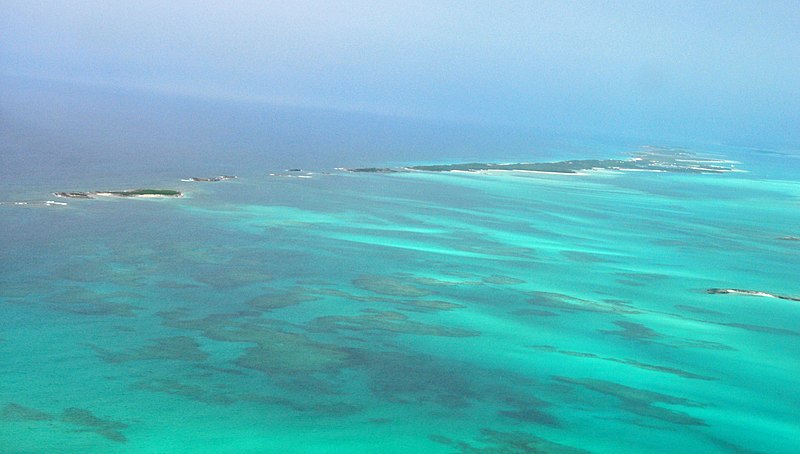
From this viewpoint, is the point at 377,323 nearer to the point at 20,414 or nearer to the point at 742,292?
the point at 20,414

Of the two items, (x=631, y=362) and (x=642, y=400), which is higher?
(x=631, y=362)

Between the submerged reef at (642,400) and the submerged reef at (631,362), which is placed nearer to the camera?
the submerged reef at (642,400)

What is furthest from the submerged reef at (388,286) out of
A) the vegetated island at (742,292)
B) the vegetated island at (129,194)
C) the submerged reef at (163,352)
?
the vegetated island at (129,194)

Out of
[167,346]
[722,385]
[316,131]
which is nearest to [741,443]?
[722,385]

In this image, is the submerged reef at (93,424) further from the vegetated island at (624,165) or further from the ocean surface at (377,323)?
the vegetated island at (624,165)

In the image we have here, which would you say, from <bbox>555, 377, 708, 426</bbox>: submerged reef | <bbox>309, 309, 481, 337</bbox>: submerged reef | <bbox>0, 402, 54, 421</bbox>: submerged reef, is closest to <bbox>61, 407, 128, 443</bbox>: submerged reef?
<bbox>0, 402, 54, 421</bbox>: submerged reef

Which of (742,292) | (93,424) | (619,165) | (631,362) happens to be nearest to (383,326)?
(631,362)

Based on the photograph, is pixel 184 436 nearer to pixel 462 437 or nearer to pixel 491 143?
pixel 462 437
